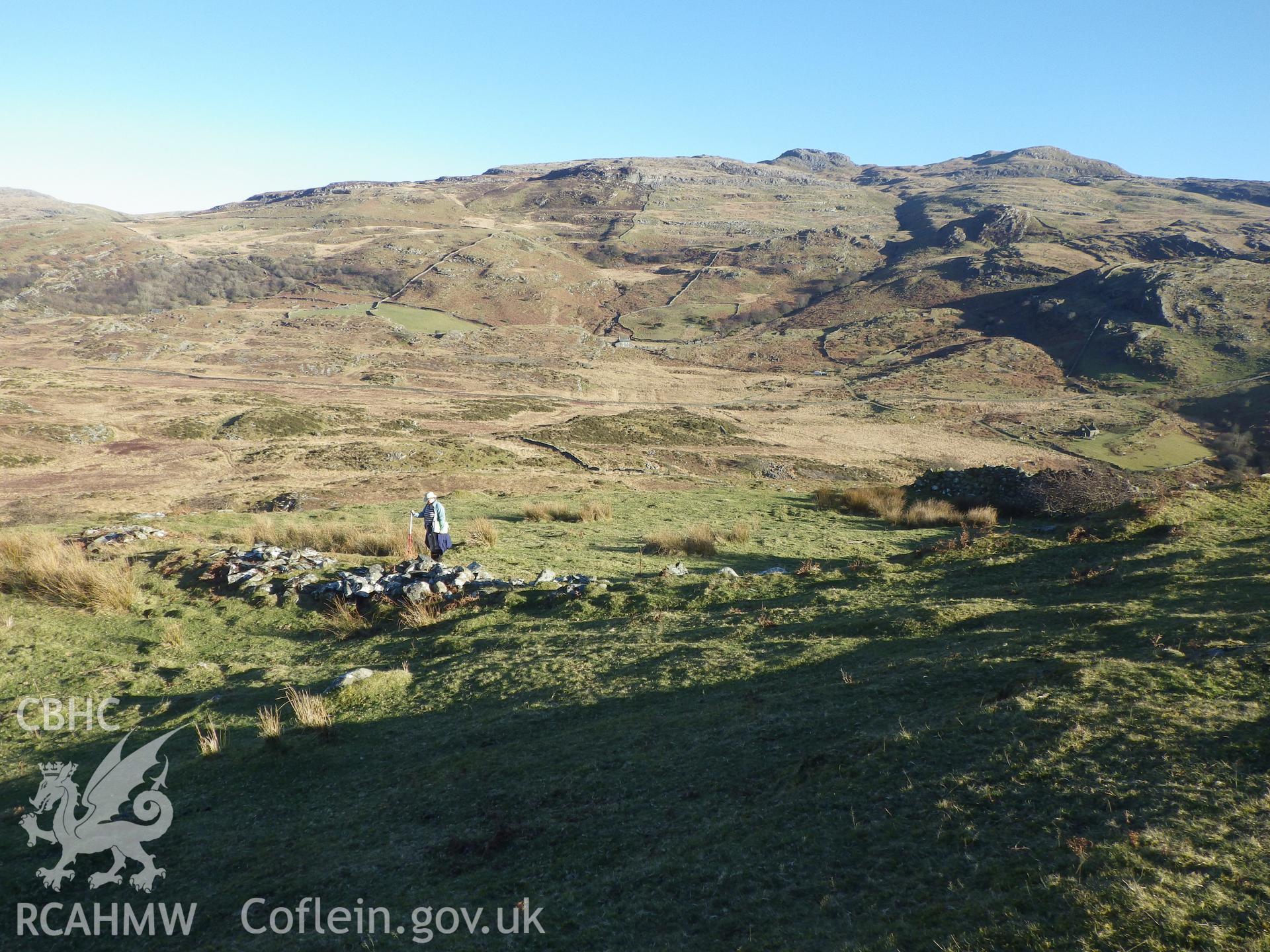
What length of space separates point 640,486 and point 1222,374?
211 feet

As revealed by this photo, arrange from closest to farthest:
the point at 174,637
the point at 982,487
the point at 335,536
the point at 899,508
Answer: the point at 174,637 → the point at 335,536 → the point at 899,508 → the point at 982,487

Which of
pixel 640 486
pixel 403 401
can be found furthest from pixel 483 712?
pixel 403 401

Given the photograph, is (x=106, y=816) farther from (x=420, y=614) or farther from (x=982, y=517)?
(x=982, y=517)

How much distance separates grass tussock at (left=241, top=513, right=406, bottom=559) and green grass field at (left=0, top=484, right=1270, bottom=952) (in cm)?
434

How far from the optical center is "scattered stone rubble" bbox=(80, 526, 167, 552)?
14031mm

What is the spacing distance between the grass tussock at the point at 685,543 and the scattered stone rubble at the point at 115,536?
430 inches

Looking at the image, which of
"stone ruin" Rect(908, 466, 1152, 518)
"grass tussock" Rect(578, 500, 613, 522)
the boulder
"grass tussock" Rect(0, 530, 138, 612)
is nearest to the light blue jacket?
"grass tussock" Rect(0, 530, 138, 612)

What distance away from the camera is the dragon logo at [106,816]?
5.62 m

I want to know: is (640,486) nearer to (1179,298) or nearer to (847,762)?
(847,762)

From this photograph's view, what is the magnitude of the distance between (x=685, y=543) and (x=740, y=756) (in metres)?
10.3

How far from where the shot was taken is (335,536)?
56.0 ft

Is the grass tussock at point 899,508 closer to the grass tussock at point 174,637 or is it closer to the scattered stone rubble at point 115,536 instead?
the grass tussock at point 174,637

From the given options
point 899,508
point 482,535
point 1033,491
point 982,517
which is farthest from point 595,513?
point 1033,491

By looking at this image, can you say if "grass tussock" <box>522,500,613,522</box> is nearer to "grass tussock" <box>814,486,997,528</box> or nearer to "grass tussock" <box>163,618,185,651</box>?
"grass tussock" <box>814,486,997,528</box>
